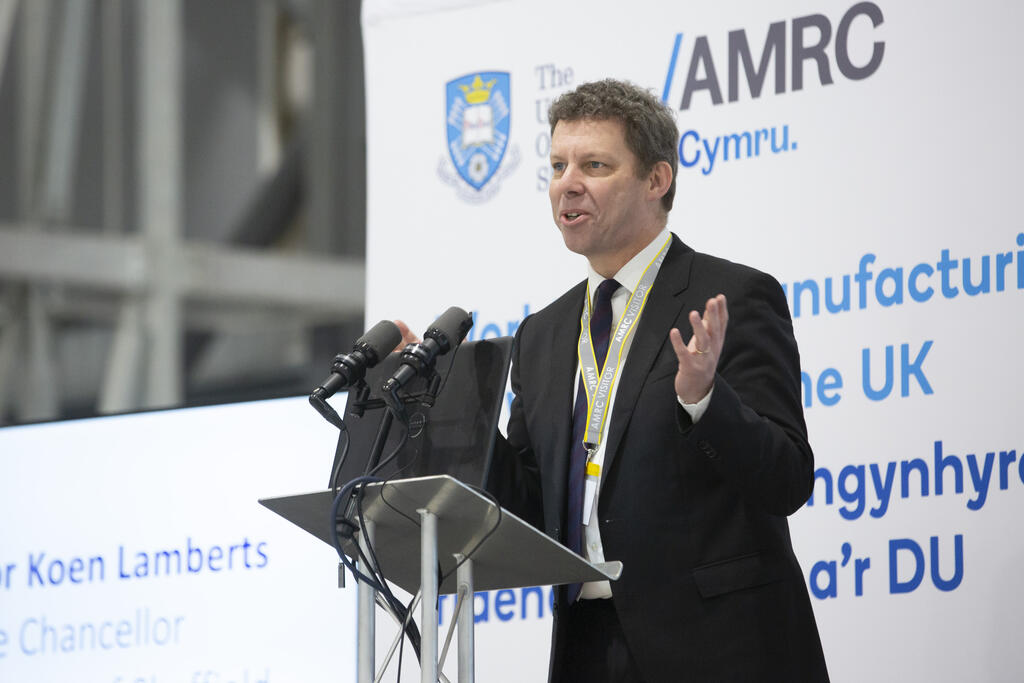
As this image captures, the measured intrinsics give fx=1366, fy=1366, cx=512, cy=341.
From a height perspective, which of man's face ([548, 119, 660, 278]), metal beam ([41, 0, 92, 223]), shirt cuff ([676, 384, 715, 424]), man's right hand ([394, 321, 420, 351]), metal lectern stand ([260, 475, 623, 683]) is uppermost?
metal beam ([41, 0, 92, 223])

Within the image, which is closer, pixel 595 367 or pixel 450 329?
pixel 450 329

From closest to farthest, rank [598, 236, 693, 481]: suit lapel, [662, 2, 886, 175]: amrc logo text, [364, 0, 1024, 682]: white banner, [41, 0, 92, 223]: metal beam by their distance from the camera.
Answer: [598, 236, 693, 481]: suit lapel, [364, 0, 1024, 682]: white banner, [662, 2, 886, 175]: amrc logo text, [41, 0, 92, 223]: metal beam

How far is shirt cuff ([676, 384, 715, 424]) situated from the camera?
2.37 meters

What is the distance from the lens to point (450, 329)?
8.30ft

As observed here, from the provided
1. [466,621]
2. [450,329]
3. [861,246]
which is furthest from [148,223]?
[466,621]

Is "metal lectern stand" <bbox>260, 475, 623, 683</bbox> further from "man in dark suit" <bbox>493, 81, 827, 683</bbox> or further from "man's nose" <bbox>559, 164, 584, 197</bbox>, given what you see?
"man's nose" <bbox>559, 164, 584, 197</bbox>

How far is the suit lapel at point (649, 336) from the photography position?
262 centimetres

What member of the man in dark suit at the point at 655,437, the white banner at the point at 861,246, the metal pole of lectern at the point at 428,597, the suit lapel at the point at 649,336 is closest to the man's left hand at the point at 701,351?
the man in dark suit at the point at 655,437

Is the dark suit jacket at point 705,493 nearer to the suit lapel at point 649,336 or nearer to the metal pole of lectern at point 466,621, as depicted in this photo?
the suit lapel at point 649,336

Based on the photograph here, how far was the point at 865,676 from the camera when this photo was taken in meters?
3.42

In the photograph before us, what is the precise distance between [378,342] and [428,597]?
51 centimetres

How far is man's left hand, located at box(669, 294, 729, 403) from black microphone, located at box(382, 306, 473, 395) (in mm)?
434

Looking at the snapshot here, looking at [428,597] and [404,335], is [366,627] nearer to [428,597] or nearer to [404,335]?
[428,597]

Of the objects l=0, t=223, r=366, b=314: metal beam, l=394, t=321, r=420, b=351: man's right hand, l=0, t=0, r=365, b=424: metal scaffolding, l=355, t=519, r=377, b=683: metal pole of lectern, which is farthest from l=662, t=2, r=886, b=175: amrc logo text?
l=0, t=223, r=366, b=314: metal beam
